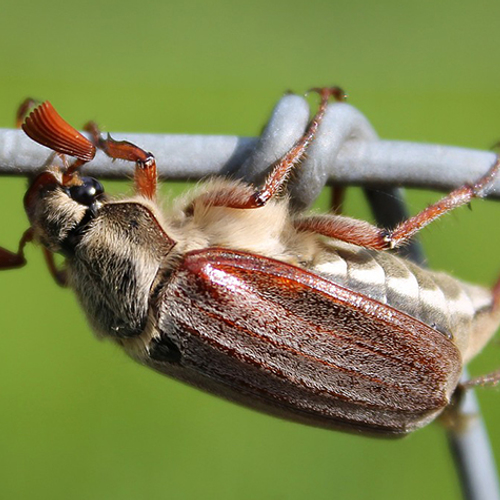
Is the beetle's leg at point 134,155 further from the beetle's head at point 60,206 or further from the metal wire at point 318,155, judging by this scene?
the beetle's head at point 60,206

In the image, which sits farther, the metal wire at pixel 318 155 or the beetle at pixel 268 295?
the beetle at pixel 268 295

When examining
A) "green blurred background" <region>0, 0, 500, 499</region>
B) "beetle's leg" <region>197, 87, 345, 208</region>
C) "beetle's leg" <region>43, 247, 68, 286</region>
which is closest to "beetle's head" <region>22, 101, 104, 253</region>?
"beetle's leg" <region>43, 247, 68, 286</region>

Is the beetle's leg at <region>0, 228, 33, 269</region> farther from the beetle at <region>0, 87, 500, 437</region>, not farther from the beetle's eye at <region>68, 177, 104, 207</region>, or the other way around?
the beetle's eye at <region>68, 177, 104, 207</region>

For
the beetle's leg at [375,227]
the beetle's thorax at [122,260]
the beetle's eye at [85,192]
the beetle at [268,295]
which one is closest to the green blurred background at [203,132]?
the beetle's leg at [375,227]

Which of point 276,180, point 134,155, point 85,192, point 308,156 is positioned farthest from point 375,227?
point 85,192

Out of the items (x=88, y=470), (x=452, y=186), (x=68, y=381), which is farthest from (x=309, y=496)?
(x=452, y=186)

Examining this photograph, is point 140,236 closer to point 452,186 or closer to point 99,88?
point 452,186
